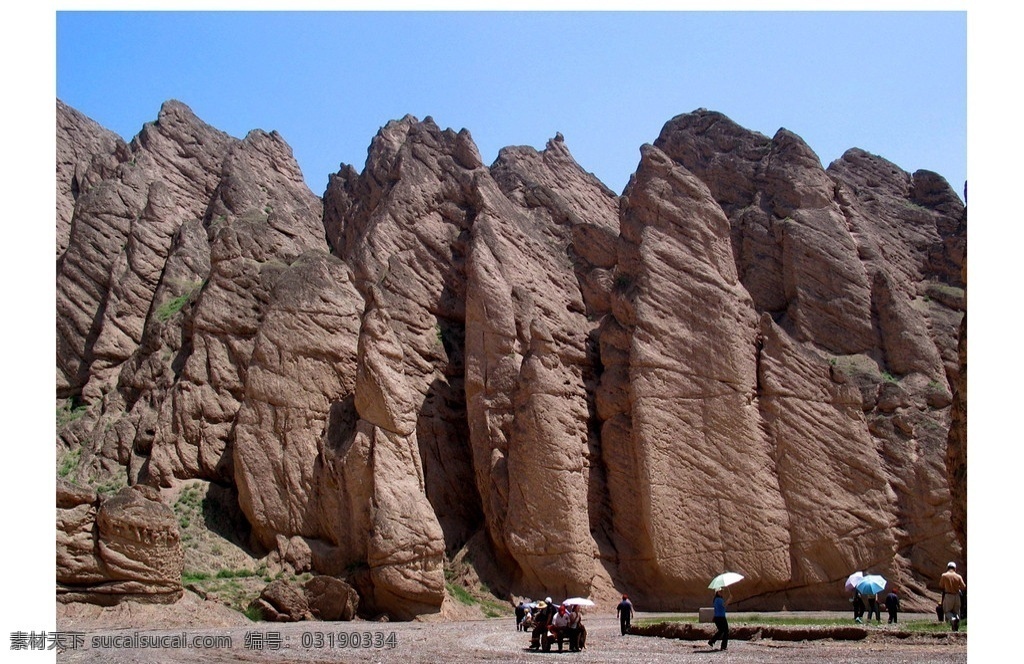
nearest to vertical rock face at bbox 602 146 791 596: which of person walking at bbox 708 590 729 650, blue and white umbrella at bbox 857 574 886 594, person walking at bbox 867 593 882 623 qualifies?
person walking at bbox 867 593 882 623

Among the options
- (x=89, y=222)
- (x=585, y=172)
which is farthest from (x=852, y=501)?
(x=89, y=222)

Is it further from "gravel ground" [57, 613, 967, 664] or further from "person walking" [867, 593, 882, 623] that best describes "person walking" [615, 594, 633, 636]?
"person walking" [867, 593, 882, 623]

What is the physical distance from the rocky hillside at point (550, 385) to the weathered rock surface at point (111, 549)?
254 millimetres

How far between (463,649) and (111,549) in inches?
481

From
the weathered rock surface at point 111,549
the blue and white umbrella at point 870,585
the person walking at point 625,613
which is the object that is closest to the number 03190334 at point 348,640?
the person walking at point 625,613

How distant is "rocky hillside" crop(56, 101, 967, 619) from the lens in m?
36.1

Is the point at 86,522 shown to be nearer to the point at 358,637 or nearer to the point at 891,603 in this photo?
the point at 358,637

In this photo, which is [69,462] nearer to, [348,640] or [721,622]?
[348,640]

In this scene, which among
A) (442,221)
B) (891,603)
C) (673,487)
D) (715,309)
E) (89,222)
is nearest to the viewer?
(891,603)

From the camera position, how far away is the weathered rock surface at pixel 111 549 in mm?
29562

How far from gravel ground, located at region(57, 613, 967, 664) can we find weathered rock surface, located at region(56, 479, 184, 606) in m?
1.87

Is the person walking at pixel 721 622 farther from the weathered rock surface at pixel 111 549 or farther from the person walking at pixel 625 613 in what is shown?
the weathered rock surface at pixel 111 549

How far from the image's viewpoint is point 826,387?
3834cm

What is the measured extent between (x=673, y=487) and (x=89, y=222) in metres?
32.2
